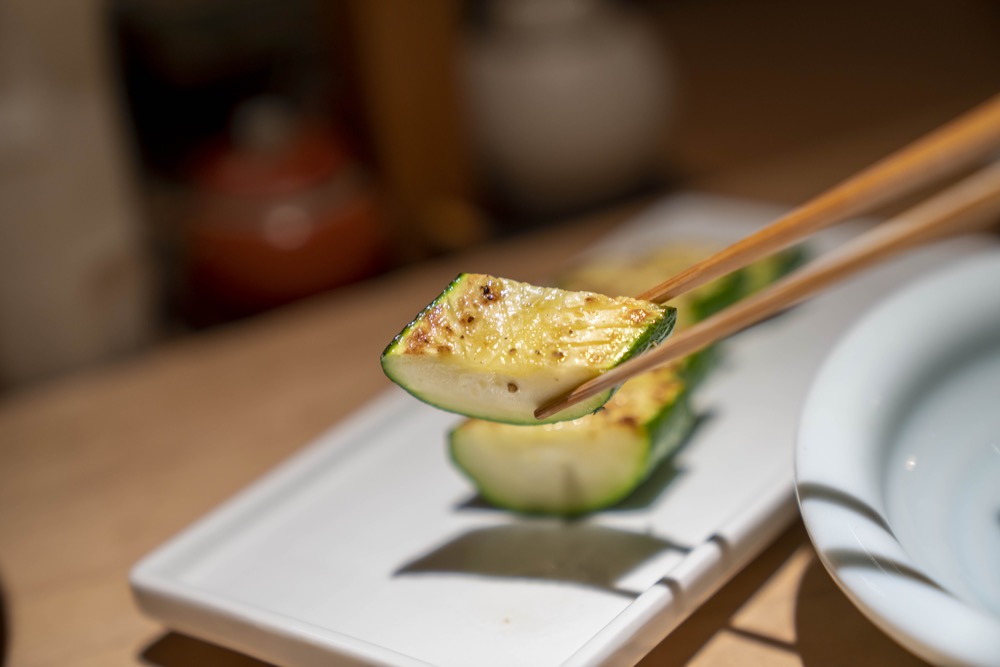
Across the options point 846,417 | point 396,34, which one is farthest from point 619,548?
point 396,34

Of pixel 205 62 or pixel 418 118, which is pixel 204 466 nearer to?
pixel 418 118

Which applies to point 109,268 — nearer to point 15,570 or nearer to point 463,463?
point 15,570

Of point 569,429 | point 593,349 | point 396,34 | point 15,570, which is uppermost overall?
point 396,34

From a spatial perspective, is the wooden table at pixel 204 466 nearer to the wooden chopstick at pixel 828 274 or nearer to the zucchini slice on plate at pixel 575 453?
the zucchini slice on plate at pixel 575 453

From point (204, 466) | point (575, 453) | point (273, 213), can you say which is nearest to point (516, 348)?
point (575, 453)

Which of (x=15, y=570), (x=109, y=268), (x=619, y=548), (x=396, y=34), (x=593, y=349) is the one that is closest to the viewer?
(x=593, y=349)
